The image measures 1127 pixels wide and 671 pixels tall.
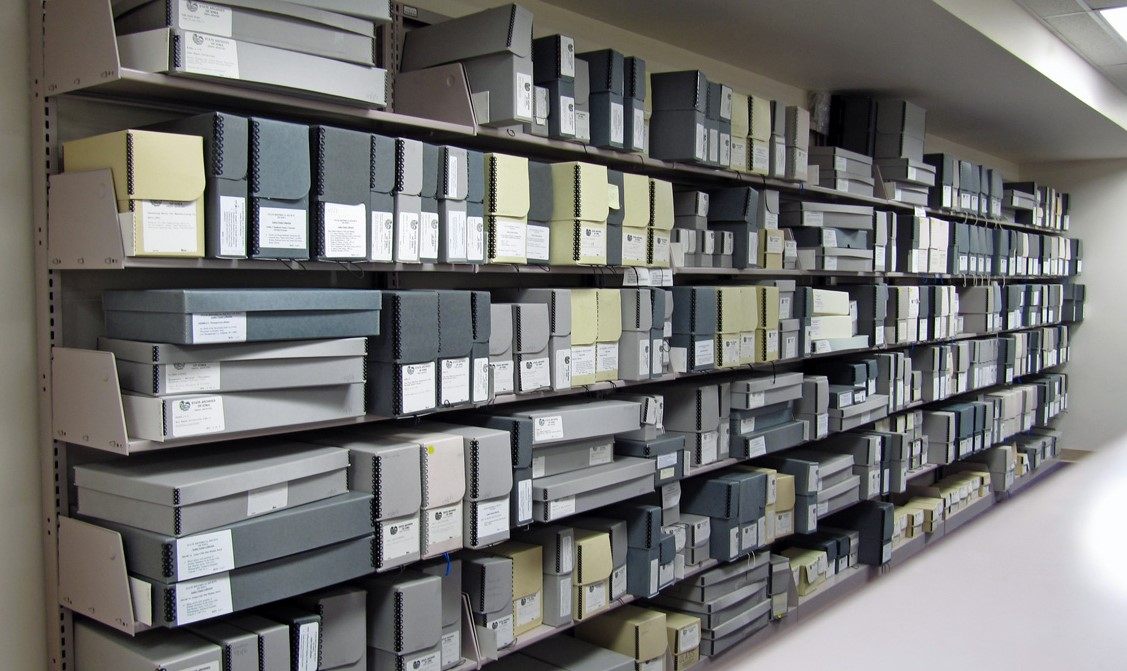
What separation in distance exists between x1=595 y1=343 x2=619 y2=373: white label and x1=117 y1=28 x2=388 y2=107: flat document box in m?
1.04

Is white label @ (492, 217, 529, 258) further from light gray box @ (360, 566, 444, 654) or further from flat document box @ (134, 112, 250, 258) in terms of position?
light gray box @ (360, 566, 444, 654)

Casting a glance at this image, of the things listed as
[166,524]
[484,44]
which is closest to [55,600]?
[166,524]

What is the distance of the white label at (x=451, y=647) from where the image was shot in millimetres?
2277

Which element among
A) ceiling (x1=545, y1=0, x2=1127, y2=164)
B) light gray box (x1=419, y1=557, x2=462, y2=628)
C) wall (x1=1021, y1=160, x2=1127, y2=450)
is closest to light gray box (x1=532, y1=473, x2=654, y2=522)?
light gray box (x1=419, y1=557, x2=462, y2=628)

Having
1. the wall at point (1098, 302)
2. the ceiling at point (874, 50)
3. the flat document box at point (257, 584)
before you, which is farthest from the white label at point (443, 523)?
the wall at point (1098, 302)

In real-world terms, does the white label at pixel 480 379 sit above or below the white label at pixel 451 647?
above

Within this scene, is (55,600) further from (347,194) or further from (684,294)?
(684,294)

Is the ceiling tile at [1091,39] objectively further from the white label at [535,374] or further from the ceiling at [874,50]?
the white label at [535,374]

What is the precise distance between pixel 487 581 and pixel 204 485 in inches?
35.5

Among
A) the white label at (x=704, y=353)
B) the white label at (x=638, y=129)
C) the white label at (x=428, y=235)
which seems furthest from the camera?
the white label at (x=704, y=353)

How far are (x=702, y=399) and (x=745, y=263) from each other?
569 mm

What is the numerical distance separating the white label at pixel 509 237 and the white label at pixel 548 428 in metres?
0.45

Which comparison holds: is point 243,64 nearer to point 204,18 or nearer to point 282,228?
point 204,18

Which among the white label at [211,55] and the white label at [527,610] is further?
the white label at [527,610]
